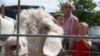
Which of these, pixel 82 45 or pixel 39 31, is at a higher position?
pixel 39 31

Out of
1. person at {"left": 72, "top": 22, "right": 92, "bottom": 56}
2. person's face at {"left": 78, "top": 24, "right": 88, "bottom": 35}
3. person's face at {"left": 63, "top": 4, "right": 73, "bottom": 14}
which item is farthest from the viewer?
person's face at {"left": 63, "top": 4, "right": 73, "bottom": 14}

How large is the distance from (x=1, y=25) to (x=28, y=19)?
35cm

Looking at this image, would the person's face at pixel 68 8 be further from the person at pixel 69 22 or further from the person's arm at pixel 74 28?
the person's arm at pixel 74 28

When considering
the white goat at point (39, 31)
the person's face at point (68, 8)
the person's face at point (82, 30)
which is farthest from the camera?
the person's face at point (68, 8)

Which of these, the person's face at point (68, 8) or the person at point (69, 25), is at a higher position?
the person's face at point (68, 8)

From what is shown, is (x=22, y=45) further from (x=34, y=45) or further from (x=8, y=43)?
(x=34, y=45)

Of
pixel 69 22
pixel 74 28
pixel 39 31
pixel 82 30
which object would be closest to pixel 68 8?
pixel 69 22

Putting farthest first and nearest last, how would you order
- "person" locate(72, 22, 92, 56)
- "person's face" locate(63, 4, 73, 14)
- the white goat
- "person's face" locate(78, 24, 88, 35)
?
"person's face" locate(63, 4, 73, 14), "person's face" locate(78, 24, 88, 35), "person" locate(72, 22, 92, 56), the white goat

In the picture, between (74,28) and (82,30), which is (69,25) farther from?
(82,30)

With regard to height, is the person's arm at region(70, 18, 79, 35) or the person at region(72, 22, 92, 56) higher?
the person's arm at region(70, 18, 79, 35)

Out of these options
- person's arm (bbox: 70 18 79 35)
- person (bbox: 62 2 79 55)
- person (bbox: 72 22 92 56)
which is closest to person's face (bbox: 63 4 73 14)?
person (bbox: 62 2 79 55)

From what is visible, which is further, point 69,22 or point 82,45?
point 69,22

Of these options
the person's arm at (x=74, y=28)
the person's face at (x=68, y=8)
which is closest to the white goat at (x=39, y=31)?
the person's arm at (x=74, y=28)

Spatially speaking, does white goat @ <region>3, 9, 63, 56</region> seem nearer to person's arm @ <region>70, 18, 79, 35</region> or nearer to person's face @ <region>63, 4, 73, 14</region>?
person's arm @ <region>70, 18, 79, 35</region>
